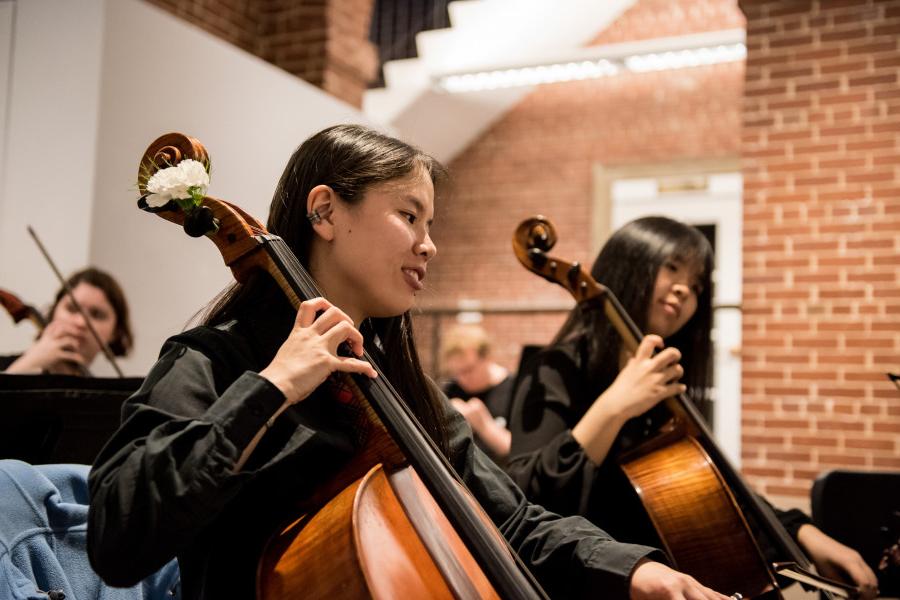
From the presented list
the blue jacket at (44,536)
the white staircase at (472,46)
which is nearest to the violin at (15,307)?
the blue jacket at (44,536)

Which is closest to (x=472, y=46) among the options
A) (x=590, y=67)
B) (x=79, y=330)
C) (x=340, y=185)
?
(x=590, y=67)

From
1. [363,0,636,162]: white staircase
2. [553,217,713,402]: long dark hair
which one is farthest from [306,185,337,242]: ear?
[363,0,636,162]: white staircase

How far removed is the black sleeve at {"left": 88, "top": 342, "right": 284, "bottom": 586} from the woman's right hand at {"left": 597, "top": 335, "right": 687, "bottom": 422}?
3.49 feet

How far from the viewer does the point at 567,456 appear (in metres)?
2.07

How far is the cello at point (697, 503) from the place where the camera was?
1.93 metres

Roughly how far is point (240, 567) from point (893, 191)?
423 centimetres

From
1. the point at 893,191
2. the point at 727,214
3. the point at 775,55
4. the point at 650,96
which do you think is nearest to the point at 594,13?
the point at 650,96

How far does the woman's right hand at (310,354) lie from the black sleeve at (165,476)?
0.02 m

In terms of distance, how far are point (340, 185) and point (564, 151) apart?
24.7 feet

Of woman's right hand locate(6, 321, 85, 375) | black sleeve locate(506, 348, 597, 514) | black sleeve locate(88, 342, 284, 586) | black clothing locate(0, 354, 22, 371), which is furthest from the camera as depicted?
black clothing locate(0, 354, 22, 371)

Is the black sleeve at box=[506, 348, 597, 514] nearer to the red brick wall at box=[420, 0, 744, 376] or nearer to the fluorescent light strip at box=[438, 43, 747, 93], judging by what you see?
the fluorescent light strip at box=[438, 43, 747, 93]

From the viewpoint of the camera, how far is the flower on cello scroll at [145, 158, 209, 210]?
1278 mm

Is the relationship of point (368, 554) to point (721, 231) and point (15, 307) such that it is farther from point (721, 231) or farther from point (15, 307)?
point (721, 231)

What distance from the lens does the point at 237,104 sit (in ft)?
14.5
